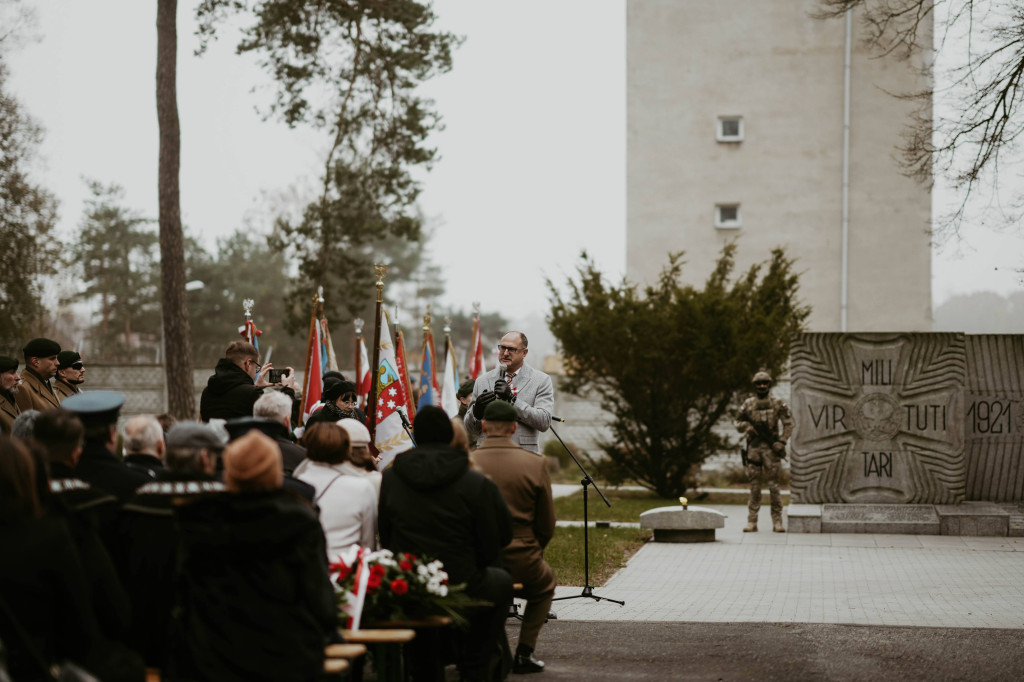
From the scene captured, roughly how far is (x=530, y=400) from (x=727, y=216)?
25.7 metres

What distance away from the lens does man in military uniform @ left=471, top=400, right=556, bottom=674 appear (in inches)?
304

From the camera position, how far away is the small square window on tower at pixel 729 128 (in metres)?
34.2

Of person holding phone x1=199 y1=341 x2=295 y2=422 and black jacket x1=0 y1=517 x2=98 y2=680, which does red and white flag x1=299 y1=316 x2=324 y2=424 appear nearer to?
person holding phone x1=199 y1=341 x2=295 y2=422

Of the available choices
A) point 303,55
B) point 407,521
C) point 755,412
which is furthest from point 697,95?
point 407,521

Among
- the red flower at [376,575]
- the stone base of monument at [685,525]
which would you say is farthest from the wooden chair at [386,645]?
the stone base of monument at [685,525]

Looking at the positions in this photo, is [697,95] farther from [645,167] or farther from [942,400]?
[942,400]

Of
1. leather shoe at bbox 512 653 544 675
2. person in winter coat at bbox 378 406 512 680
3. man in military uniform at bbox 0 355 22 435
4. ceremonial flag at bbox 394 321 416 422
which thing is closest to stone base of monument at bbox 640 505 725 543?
ceremonial flag at bbox 394 321 416 422

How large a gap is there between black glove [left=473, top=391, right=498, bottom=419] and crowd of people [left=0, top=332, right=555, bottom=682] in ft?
5.07

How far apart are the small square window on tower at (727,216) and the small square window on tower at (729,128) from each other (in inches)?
75.6

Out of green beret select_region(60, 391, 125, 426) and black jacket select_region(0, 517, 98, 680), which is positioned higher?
green beret select_region(60, 391, 125, 426)

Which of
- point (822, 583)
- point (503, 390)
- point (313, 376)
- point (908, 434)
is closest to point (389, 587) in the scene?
point (503, 390)

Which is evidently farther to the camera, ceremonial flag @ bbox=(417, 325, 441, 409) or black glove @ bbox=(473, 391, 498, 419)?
ceremonial flag @ bbox=(417, 325, 441, 409)

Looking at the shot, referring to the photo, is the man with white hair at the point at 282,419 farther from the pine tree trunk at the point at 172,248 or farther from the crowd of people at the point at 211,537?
the pine tree trunk at the point at 172,248

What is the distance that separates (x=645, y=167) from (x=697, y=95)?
2.51m
